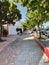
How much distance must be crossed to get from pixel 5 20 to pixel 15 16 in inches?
77.8

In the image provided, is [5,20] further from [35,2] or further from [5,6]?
[35,2]

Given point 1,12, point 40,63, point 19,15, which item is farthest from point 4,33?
point 40,63

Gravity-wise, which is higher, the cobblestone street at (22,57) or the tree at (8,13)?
the tree at (8,13)

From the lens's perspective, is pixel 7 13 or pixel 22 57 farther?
pixel 7 13

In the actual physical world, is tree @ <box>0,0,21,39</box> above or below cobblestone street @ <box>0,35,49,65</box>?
above

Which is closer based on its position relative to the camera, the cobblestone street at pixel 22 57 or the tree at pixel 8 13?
the cobblestone street at pixel 22 57

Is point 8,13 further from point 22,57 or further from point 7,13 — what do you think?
point 22,57

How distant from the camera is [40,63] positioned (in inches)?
498

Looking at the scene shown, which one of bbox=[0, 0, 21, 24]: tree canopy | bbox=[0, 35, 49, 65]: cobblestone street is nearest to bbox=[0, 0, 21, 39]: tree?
bbox=[0, 0, 21, 24]: tree canopy

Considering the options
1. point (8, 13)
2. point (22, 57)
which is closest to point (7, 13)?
point (8, 13)

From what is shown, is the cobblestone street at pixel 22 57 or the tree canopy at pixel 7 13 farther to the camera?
the tree canopy at pixel 7 13

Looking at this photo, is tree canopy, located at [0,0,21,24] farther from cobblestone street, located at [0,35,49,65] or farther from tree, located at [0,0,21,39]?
cobblestone street, located at [0,35,49,65]

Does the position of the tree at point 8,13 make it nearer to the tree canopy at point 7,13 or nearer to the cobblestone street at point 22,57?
the tree canopy at point 7,13

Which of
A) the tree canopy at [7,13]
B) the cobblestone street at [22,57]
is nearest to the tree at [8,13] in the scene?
the tree canopy at [7,13]
